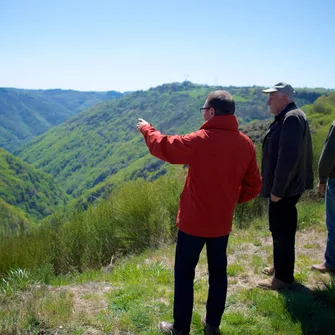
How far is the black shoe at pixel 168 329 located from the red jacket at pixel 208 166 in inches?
34.1

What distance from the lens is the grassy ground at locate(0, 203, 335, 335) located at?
281 cm

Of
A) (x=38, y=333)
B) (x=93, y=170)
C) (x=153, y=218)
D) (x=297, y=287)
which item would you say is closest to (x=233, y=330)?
(x=297, y=287)

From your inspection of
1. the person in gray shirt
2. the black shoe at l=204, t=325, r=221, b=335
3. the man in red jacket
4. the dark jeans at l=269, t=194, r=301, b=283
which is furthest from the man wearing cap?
the black shoe at l=204, t=325, r=221, b=335

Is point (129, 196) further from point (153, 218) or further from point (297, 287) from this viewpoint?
point (297, 287)

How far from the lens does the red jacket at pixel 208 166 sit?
2285mm

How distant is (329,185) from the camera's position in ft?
12.1

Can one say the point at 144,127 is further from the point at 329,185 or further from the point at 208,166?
the point at 329,185

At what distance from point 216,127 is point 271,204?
139 centimetres

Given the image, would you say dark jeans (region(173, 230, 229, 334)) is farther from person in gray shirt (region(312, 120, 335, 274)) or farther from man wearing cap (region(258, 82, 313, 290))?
person in gray shirt (region(312, 120, 335, 274))

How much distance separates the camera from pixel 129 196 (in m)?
6.69

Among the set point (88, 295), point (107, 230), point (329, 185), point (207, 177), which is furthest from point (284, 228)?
point (107, 230)

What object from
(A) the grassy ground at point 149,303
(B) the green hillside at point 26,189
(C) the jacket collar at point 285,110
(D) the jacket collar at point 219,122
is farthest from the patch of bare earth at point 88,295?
(B) the green hillside at point 26,189

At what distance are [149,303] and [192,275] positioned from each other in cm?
96

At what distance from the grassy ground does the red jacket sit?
1.06 meters
